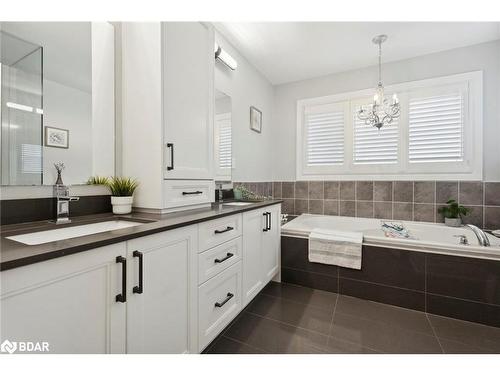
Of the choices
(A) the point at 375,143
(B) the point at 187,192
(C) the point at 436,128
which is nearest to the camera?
(B) the point at 187,192

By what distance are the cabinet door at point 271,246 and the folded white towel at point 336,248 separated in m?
0.33

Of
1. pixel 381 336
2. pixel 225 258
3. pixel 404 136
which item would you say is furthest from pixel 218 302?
pixel 404 136

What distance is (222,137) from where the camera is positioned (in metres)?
2.31

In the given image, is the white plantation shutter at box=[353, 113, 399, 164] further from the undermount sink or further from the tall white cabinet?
the undermount sink

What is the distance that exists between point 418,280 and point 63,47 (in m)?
2.87

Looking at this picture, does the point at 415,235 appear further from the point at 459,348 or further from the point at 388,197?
the point at 459,348

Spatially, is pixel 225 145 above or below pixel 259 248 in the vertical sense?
above

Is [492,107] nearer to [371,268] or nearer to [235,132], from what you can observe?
[371,268]

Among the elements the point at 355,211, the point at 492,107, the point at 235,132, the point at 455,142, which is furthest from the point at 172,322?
the point at 492,107

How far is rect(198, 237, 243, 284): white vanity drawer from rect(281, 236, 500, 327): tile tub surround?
3.10 ft

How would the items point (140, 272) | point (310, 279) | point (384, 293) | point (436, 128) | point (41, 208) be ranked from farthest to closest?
point (436, 128), point (310, 279), point (384, 293), point (41, 208), point (140, 272)

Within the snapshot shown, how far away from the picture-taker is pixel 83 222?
1122mm

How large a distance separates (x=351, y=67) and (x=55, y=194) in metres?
3.28

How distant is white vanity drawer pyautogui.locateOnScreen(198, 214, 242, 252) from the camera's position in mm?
1255
